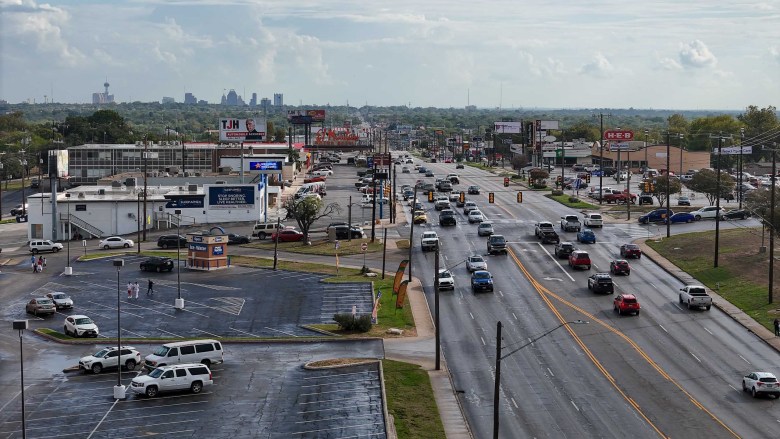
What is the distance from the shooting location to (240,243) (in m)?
101

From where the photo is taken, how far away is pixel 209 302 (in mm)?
72812

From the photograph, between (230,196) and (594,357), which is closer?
(594,357)

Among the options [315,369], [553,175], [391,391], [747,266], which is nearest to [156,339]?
[315,369]

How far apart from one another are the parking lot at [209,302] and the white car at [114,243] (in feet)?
37.8

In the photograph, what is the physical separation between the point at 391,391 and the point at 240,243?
175 feet

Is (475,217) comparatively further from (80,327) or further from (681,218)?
(80,327)

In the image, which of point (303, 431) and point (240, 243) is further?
point (240, 243)

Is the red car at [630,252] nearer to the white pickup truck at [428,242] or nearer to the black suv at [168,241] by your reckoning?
the white pickup truck at [428,242]

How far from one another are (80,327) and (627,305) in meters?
32.5

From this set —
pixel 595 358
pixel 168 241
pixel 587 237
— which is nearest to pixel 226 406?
pixel 595 358

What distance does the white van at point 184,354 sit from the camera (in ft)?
174

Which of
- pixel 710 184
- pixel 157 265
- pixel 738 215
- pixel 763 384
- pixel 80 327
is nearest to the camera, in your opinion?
pixel 763 384

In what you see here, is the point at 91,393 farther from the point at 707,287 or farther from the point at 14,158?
the point at 14,158

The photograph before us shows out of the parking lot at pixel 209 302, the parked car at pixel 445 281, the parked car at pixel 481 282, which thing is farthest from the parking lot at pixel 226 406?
the parked car at pixel 481 282
